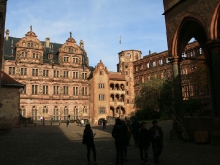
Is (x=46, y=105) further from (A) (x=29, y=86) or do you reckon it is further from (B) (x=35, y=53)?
(B) (x=35, y=53)

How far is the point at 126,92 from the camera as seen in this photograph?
6047cm

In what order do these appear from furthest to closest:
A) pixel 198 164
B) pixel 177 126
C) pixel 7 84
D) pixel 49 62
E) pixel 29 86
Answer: pixel 49 62 < pixel 29 86 < pixel 7 84 < pixel 177 126 < pixel 198 164

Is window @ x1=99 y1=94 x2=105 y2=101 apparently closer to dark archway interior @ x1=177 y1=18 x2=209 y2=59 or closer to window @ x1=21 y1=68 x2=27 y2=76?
window @ x1=21 y1=68 x2=27 y2=76

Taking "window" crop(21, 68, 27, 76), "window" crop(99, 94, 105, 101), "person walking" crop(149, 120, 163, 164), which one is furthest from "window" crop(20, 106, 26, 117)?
"person walking" crop(149, 120, 163, 164)

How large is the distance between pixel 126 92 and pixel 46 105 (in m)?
22.8

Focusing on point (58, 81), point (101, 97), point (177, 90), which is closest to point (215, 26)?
point (177, 90)

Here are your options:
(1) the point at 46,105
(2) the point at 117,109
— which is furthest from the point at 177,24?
(2) the point at 117,109

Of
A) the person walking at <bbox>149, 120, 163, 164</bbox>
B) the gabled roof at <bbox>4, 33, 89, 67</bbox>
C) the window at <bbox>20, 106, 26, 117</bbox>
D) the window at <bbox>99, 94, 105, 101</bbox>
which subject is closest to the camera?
the person walking at <bbox>149, 120, 163, 164</bbox>

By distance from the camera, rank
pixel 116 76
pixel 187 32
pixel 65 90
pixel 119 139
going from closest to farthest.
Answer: pixel 119 139, pixel 187 32, pixel 65 90, pixel 116 76

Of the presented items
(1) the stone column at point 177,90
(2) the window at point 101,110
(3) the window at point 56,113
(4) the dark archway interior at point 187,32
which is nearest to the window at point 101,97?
(2) the window at point 101,110

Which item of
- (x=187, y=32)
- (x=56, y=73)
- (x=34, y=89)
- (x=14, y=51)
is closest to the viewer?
(x=187, y=32)

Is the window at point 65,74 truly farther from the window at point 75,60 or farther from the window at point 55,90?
the window at point 55,90

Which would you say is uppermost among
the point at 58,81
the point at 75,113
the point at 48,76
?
the point at 48,76

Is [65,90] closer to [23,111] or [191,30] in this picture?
[23,111]
